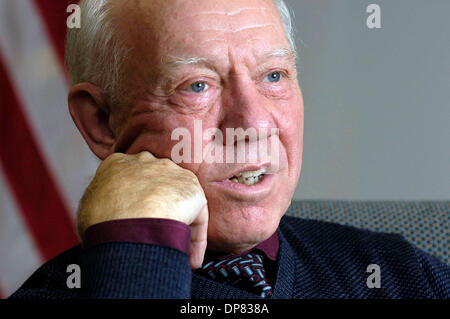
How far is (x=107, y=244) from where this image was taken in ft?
3.09

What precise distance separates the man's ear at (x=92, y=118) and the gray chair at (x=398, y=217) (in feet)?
2.24

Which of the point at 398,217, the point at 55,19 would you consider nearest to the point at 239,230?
the point at 398,217

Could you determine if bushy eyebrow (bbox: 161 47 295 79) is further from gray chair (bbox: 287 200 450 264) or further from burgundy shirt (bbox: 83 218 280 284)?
gray chair (bbox: 287 200 450 264)

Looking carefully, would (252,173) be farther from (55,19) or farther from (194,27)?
(55,19)

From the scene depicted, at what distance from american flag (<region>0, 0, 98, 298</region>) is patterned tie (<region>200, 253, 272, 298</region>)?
1.37 meters

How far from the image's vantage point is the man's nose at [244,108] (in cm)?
121

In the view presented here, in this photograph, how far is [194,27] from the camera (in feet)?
4.05

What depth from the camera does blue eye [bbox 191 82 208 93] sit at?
1254 mm

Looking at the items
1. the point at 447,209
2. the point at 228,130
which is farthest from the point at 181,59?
the point at 447,209

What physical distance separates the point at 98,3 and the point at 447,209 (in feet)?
3.66

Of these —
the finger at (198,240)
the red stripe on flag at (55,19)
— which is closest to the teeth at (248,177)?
the finger at (198,240)

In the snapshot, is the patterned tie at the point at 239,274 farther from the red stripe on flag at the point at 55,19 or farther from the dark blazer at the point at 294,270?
the red stripe on flag at the point at 55,19

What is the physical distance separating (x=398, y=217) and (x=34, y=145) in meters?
1.56
